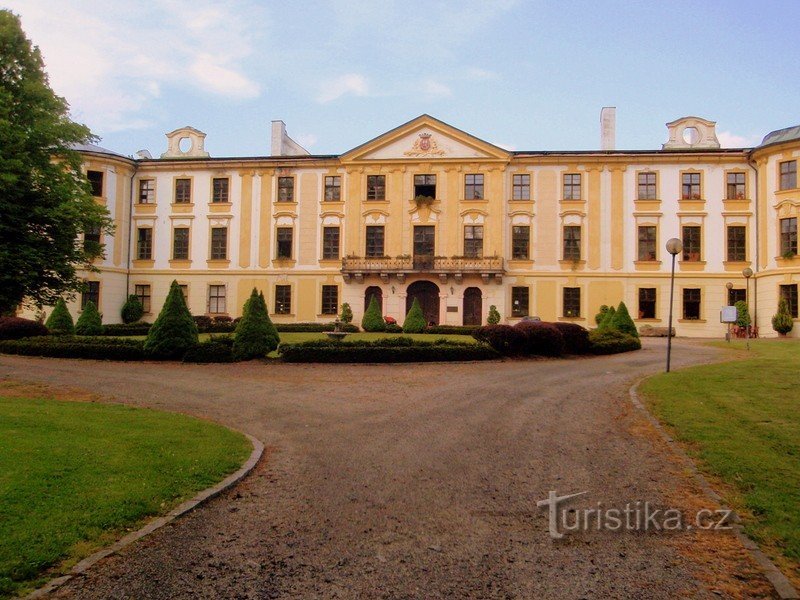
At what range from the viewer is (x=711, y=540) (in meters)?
5.05

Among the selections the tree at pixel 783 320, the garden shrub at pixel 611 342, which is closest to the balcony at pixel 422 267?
the garden shrub at pixel 611 342

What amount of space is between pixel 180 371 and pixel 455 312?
75.4 ft

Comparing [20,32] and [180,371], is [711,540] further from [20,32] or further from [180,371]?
[20,32]

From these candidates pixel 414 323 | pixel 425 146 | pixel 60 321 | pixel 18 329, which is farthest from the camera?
pixel 425 146

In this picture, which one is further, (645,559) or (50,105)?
(50,105)

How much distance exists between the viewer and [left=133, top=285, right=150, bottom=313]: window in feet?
139

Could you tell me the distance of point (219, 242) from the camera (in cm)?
4272

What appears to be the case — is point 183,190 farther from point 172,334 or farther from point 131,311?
point 172,334

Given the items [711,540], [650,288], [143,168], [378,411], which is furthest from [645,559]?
[143,168]

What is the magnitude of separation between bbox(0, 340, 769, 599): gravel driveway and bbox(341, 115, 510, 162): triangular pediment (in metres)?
29.8

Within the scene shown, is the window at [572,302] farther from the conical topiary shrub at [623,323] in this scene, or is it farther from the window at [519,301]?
the conical topiary shrub at [623,323]

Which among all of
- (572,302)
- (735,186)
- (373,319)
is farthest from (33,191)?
(735,186)

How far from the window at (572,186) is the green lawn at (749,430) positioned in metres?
24.7

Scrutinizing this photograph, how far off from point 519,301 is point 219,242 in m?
21.7
